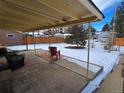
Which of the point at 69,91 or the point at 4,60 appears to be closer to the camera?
the point at 69,91

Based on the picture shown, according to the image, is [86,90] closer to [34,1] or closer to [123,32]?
[34,1]

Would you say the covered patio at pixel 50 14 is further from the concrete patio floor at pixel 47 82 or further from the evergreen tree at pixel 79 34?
the evergreen tree at pixel 79 34

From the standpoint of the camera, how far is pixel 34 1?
8.44ft

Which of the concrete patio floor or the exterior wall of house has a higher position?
the exterior wall of house

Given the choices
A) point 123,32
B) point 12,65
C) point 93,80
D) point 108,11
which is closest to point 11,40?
point 12,65

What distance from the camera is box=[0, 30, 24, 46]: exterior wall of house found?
1476cm

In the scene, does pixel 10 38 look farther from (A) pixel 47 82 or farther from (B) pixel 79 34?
(A) pixel 47 82

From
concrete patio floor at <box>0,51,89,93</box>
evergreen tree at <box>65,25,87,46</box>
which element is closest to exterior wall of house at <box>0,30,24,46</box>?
evergreen tree at <box>65,25,87,46</box>

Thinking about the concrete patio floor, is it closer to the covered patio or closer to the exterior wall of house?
the covered patio

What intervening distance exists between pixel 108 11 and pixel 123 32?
20.5ft

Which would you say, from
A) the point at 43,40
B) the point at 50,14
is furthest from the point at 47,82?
the point at 43,40

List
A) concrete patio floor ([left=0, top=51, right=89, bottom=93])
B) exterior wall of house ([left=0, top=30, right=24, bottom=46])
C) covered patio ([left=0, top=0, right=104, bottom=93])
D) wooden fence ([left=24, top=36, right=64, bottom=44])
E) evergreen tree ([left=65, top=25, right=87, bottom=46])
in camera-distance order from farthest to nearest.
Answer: wooden fence ([left=24, top=36, right=64, bottom=44]) < exterior wall of house ([left=0, top=30, right=24, bottom=46]) < evergreen tree ([left=65, top=25, right=87, bottom=46]) < concrete patio floor ([left=0, top=51, right=89, bottom=93]) < covered patio ([left=0, top=0, right=104, bottom=93])

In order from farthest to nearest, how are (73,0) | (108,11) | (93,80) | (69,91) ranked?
(108,11) → (93,80) → (69,91) → (73,0)

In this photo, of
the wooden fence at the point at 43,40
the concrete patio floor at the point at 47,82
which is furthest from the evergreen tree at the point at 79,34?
the concrete patio floor at the point at 47,82
